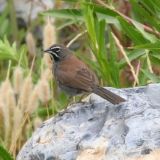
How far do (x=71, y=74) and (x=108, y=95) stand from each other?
3.63 feet

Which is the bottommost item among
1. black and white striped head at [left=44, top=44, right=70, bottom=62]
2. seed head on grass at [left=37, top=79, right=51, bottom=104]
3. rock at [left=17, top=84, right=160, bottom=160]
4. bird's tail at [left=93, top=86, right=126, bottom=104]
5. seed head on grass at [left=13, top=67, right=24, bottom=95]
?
rock at [left=17, top=84, right=160, bottom=160]

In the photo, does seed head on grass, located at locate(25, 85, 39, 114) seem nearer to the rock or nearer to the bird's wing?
the rock

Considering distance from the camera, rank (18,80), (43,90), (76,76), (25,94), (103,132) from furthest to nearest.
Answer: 1. (76,76)
2. (18,80)
3. (43,90)
4. (25,94)
5. (103,132)

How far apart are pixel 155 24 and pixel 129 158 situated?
230 centimetres

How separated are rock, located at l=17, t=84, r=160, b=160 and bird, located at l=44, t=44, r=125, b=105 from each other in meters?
0.59

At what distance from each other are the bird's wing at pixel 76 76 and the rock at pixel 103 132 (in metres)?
0.70

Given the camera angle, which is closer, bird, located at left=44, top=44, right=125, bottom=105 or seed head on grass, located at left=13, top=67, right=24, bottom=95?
seed head on grass, located at left=13, top=67, right=24, bottom=95

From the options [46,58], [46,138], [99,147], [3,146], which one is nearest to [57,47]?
[46,58]

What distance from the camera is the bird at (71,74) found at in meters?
5.80

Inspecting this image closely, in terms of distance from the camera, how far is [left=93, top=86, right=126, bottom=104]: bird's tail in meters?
4.72

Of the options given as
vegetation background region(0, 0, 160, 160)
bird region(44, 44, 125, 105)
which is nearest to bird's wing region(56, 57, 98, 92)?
bird region(44, 44, 125, 105)

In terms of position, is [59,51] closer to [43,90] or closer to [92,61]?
[92,61]

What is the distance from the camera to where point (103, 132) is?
14.6ft

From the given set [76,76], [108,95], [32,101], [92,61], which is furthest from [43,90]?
[92,61]
